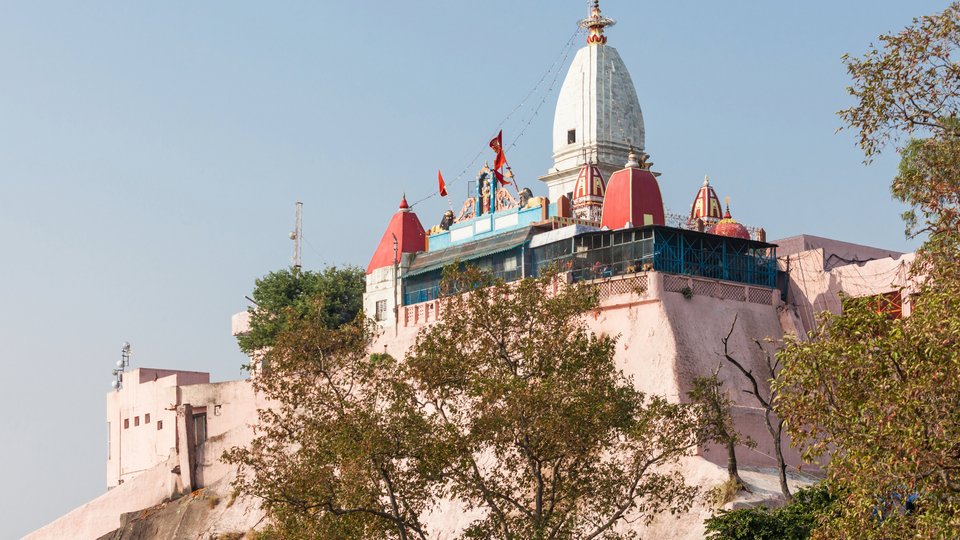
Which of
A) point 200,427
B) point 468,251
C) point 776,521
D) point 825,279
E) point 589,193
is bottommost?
point 776,521

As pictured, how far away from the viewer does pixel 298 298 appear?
54.2 meters

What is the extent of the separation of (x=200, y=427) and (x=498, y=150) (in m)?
15.3

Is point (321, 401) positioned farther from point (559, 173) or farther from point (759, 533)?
point (559, 173)

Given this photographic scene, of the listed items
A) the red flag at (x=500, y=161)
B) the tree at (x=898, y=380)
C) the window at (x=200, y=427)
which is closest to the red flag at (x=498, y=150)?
the red flag at (x=500, y=161)

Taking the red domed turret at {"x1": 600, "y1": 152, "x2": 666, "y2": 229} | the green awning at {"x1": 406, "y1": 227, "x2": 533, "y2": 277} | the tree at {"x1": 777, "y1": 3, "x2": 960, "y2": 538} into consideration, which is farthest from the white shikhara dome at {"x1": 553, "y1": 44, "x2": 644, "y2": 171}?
the tree at {"x1": 777, "y1": 3, "x2": 960, "y2": 538}

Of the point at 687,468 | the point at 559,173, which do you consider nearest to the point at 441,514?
→ the point at 687,468

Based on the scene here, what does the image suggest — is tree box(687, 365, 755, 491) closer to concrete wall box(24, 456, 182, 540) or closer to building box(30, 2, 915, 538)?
building box(30, 2, 915, 538)

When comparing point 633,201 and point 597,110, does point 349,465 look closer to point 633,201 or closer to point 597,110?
point 633,201

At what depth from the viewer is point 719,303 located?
4034 cm

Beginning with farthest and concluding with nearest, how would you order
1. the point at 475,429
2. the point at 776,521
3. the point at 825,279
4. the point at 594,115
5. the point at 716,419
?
the point at 594,115, the point at 825,279, the point at 716,419, the point at 776,521, the point at 475,429

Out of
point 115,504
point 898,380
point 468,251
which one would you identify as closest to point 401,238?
point 468,251

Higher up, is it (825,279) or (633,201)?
(633,201)

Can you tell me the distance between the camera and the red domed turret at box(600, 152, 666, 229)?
43.2 metres

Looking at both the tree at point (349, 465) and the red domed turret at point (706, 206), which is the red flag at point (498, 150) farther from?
the tree at point (349, 465)
